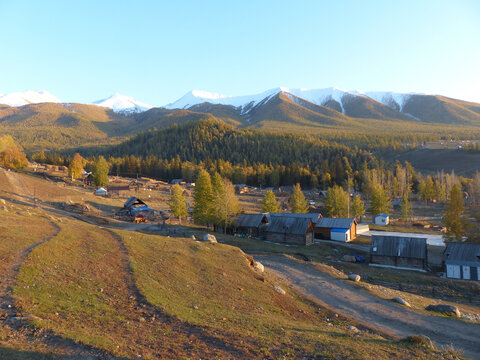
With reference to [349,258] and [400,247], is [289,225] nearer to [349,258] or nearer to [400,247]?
[349,258]

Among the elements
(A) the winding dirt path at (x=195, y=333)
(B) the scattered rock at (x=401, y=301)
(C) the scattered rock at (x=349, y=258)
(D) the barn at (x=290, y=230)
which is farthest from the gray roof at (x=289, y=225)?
(A) the winding dirt path at (x=195, y=333)

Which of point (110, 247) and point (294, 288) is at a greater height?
point (110, 247)

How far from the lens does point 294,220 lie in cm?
5666

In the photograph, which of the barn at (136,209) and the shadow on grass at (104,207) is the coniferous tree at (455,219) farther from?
the shadow on grass at (104,207)

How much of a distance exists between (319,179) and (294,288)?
135067mm

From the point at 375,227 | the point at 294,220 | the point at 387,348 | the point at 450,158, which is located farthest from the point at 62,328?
the point at 450,158

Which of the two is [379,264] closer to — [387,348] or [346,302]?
[346,302]

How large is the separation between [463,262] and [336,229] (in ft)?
74.4

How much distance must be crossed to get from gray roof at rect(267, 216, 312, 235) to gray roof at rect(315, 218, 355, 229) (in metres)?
7.42

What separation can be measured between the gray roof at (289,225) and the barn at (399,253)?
12.2m

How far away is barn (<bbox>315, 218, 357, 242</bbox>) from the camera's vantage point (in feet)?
193

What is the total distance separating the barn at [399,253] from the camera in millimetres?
43372

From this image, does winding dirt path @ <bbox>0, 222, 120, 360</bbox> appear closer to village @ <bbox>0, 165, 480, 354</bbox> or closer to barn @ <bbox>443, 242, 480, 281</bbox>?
village @ <bbox>0, 165, 480, 354</bbox>

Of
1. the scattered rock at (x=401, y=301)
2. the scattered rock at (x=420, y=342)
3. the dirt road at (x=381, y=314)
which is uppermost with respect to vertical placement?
the scattered rock at (x=420, y=342)
